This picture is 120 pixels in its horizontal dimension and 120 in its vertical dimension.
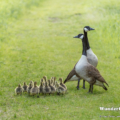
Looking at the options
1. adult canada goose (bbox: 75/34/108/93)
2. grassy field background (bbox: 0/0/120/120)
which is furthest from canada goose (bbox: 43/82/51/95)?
adult canada goose (bbox: 75/34/108/93)

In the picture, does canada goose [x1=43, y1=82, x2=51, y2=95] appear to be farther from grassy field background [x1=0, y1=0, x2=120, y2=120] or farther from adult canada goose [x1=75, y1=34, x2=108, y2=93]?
adult canada goose [x1=75, y1=34, x2=108, y2=93]

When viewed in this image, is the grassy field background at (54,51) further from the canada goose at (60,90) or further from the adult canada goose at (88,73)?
the adult canada goose at (88,73)

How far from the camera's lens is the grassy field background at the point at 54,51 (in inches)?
317

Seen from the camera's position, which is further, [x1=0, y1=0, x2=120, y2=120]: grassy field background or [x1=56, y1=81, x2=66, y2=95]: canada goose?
[x1=56, y1=81, x2=66, y2=95]: canada goose

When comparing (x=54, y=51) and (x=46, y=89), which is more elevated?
(x=54, y=51)

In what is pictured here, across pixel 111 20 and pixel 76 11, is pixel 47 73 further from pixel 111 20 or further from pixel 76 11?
pixel 76 11

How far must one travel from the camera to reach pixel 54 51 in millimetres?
15359

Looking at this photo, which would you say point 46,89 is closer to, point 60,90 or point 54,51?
point 60,90

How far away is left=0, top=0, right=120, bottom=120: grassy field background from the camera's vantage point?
26.4 feet

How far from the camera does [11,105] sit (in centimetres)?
838

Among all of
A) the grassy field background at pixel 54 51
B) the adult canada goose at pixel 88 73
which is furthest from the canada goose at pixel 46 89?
the adult canada goose at pixel 88 73

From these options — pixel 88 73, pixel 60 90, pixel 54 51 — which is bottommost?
pixel 60 90

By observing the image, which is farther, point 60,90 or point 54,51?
point 54,51

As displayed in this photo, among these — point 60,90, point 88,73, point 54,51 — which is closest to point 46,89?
point 60,90
